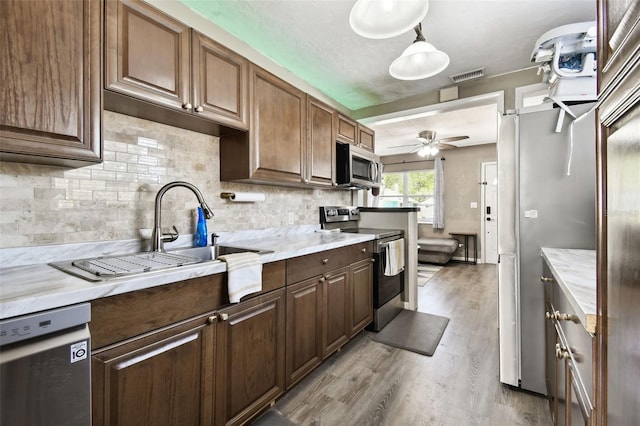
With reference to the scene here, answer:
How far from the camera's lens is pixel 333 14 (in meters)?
1.95

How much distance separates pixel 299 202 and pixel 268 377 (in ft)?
5.16

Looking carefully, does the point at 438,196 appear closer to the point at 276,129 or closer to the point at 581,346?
the point at 276,129

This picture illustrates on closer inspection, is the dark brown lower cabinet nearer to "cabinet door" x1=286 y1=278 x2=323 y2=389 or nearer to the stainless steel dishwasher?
"cabinet door" x1=286 y1=278 x2=323 y2=389

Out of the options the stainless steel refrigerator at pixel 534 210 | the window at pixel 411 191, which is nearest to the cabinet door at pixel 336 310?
the stainless steel refrigerator at pixel 534 210

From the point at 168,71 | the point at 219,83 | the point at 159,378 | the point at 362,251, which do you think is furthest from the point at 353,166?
the point at 159,378

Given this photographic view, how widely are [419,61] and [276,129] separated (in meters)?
1.05

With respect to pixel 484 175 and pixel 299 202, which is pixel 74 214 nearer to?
pixel 299 202

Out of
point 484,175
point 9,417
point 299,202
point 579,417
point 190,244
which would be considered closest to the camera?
point 9,417

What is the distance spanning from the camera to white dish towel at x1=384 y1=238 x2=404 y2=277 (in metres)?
2.73

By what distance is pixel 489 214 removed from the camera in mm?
5793

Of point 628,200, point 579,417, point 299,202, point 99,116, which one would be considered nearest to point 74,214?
point 99,116

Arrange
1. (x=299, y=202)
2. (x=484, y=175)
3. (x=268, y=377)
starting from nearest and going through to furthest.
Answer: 1. (x=268, y=377)
2. (x=299, y=202)
3. (x=484, y=175)

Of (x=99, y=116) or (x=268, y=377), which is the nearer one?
(x=99, y=116)

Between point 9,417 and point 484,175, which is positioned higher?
point 484,175
